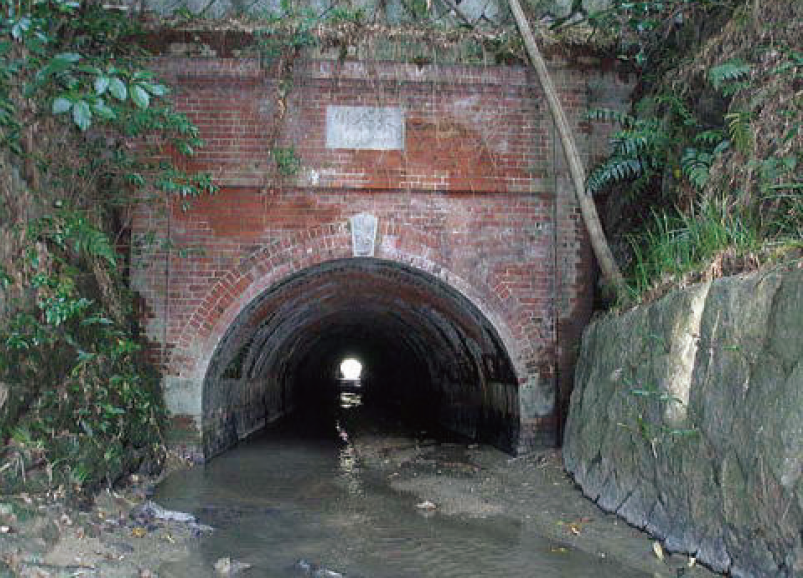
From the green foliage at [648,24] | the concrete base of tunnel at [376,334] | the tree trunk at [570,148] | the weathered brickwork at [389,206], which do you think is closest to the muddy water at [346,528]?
the concrete base of tunnel at [376,334]

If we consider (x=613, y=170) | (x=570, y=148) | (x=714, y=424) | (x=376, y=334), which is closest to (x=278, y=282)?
(x=570, y=148)

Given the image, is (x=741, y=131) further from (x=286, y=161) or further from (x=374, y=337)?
(x=374, y=337)

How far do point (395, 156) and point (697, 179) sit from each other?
12.1ft

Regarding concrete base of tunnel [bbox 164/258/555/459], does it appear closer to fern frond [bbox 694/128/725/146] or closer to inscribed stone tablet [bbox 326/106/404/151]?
inscribed stone tablet [bbox 326/106/404/151]

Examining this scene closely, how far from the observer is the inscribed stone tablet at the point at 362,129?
9.51 metres

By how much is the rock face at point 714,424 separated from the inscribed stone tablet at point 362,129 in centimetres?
384

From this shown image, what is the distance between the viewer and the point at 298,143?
9453 mm

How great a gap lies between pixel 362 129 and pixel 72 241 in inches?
148

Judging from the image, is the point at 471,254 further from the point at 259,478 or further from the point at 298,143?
the point at 259,478

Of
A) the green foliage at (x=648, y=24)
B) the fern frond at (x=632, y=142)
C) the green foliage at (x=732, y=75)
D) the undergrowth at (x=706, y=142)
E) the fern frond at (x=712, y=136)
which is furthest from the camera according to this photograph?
the green foliage at (x=648, y=24)

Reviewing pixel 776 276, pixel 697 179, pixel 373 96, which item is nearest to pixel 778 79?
pixel 697 179

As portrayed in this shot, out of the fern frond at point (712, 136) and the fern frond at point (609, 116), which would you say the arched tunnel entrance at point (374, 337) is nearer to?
the fern frond at point (609, 116)

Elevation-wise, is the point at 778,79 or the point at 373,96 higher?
the point at 373,96

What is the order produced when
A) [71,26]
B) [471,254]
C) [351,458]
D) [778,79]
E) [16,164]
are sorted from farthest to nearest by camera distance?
[351,458] → [471,254] → [71,26] → [778,79] → [16,164]
